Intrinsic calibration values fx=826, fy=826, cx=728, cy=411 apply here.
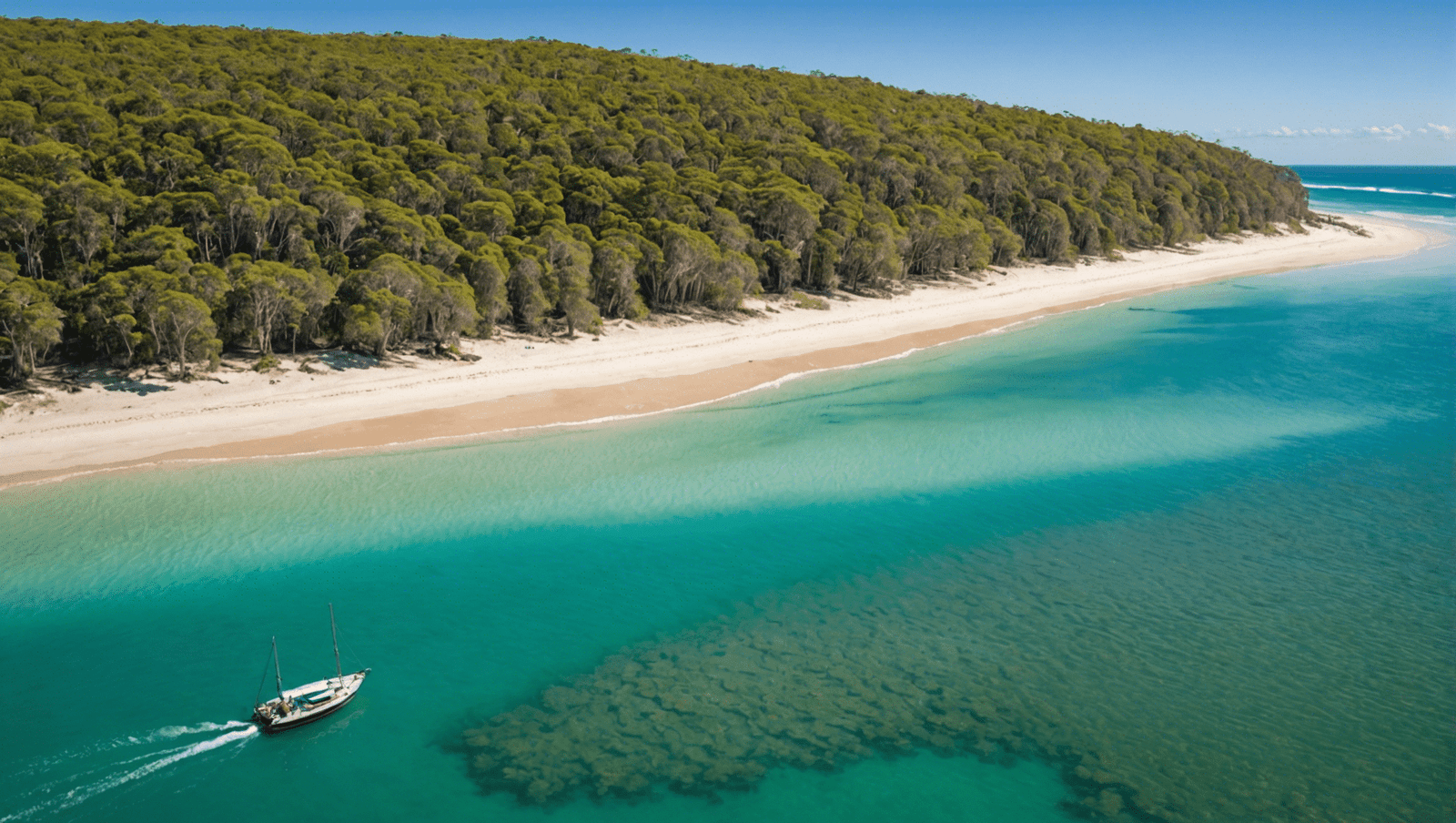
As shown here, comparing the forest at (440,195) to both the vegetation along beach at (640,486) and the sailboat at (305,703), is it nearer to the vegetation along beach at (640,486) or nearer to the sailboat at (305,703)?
the vegetation along beach at (640,486)

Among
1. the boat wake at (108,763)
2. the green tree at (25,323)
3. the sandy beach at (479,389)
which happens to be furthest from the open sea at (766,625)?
the green tree at (25,323)

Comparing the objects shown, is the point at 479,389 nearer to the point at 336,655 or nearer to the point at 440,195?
the point at 440,195

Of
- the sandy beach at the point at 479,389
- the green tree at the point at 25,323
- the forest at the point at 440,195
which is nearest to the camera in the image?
the sandy beach at the point at 479,389

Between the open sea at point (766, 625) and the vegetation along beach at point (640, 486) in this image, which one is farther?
the vegetation along beach at point (640, 486)

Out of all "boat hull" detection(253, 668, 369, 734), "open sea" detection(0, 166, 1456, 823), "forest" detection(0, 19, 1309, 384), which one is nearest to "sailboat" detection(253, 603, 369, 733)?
"boat hull" detection(253, 668, 369, 734)

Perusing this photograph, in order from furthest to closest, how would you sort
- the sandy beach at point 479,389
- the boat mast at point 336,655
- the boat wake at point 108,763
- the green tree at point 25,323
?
1. the green tree at point 25,323
2. the sandy beach at point 479,389
3. the boat mast at point 336,655
4. the boat wake at point 108,763

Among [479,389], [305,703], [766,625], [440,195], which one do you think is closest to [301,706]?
A: [305,703]
